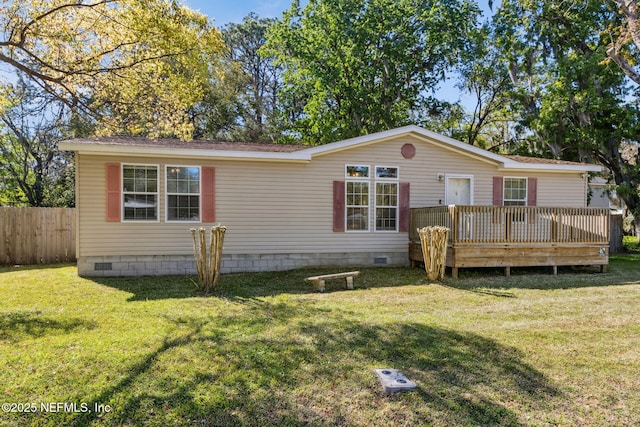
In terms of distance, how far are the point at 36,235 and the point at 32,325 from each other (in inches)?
302

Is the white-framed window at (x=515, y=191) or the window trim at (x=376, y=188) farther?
the white-framed window at (x=515, y=191)

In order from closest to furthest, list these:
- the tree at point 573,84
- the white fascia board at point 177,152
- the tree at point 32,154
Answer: the white fascia board at point 177,152 → the tree at point 573,84 → the tree at point 32,154

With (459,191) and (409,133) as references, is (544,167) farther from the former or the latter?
(409,133)

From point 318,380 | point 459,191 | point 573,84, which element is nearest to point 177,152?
point 318,380

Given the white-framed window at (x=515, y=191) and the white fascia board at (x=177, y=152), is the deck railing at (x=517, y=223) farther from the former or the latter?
the white fascia board at (x=177, y=152)

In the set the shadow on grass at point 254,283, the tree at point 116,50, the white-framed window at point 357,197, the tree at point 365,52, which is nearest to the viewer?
the tree at point 116,50

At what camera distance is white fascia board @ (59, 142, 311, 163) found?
7879 mm

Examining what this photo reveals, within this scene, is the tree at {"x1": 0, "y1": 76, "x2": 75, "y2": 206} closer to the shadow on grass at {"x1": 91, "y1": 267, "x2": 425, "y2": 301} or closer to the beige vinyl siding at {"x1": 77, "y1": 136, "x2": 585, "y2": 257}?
the beige vinyl siding at {"x1": 77, "y1": 136, "x2": 585, "y2": 257}

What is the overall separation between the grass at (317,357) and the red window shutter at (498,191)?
4004 mm

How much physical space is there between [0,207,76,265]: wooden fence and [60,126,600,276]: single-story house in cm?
364

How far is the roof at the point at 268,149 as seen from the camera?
8.12m

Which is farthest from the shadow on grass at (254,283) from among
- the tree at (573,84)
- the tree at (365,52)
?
the tree at (365,52)

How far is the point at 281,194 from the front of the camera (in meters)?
9.31

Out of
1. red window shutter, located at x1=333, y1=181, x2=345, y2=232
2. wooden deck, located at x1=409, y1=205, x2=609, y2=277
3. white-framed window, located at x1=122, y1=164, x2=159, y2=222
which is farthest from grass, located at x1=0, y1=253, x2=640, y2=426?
red window shutter, located at x1=333, y1=181, x2=345, y2=232
